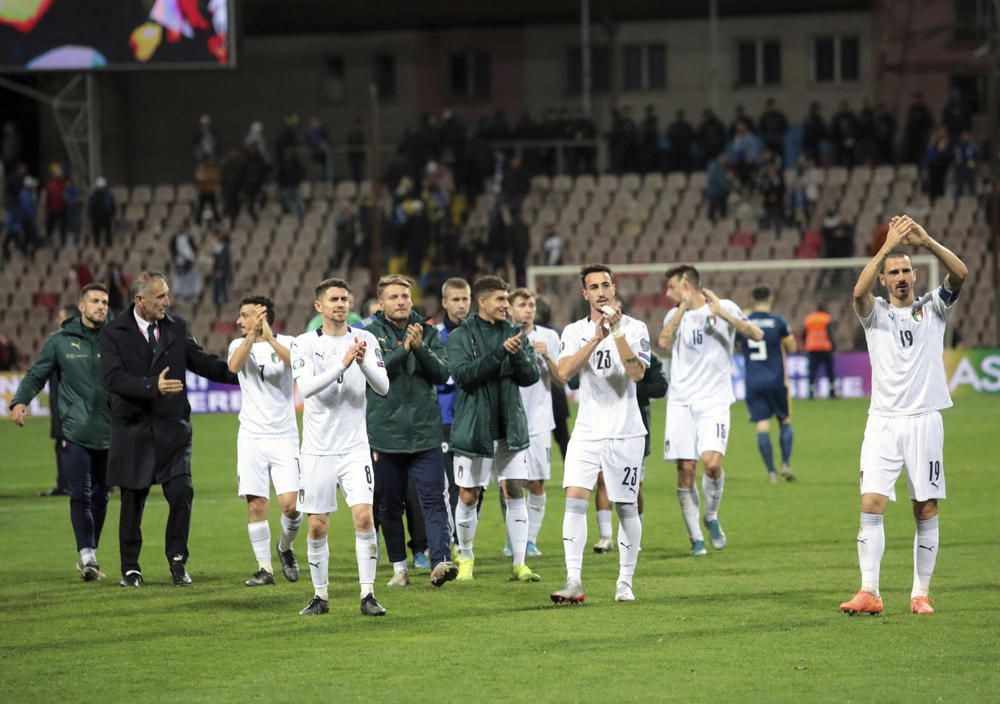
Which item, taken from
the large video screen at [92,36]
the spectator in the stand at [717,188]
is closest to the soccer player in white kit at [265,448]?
the large video screen at [92,36]

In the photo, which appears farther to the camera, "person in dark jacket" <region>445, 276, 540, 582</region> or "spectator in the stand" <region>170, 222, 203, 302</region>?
"spectator in the stand" <region>170, 222, 203, 302</region>

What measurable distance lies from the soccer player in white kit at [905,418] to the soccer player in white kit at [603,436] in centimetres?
147

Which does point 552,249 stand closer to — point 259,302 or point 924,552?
point 259,302

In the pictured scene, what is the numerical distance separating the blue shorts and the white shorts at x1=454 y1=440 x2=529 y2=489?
7.20 m

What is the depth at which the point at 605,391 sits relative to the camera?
10695 mm

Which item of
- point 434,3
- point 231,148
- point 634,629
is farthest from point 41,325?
point 634,629

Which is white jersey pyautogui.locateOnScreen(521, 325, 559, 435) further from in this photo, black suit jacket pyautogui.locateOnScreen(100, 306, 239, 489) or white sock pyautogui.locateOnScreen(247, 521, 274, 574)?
black suit jacket pyautogui.locateOnScreen(100, 306, 239, 489)

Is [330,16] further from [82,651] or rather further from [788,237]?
[82,651]

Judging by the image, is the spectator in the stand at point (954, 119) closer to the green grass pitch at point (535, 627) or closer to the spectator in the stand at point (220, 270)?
the spectator in the stand at point (220, 270)

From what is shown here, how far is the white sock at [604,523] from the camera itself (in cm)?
1350

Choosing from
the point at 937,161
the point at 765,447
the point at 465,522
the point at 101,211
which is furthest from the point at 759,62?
the point at 465,522

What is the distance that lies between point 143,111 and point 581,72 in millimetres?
12766

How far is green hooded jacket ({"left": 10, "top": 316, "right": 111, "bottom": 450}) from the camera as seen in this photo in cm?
1252

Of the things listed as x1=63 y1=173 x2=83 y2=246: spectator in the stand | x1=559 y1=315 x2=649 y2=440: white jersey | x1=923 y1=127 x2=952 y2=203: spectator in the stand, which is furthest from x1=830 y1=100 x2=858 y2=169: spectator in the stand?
x1=559 y1=315 x2=649 y2=440: white jersey
